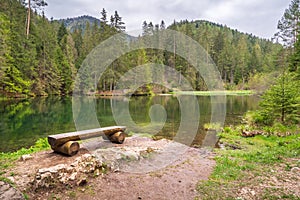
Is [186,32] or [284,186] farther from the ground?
[186,32]

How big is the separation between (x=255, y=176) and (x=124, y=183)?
3372mm

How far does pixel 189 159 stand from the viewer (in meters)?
7.52

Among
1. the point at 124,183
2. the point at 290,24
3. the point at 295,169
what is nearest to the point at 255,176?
the point at 295,169

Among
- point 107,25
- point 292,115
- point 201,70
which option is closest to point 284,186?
point 292,115

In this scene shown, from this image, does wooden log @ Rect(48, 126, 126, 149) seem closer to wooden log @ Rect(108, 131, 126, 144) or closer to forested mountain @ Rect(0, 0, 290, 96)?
wooden log @ Rect(108, 131, 126, 144)

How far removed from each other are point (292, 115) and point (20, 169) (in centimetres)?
1365

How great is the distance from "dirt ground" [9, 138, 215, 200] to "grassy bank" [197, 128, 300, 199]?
375mm

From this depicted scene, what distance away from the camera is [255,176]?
5.71 m

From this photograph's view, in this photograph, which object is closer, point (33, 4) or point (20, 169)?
point (20, 169)

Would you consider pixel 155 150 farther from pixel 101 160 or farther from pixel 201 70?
pixel 201 70

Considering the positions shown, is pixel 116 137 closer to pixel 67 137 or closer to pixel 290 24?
pixel 67 137

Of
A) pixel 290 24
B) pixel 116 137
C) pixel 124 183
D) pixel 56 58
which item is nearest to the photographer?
pixel 124 183

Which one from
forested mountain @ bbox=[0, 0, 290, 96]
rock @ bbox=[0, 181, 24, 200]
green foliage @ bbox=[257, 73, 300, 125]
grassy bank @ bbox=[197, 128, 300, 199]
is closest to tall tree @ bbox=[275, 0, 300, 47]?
forested mountain @ bbox=[0, 0, 290, 96]

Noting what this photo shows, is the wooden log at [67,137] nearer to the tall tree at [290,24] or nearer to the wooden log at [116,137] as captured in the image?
the wooden log at [116,137]
